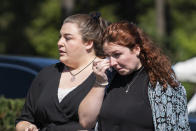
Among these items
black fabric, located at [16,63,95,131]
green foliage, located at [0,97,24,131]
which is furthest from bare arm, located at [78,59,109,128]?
green foliage, located at [0,97,24,131]

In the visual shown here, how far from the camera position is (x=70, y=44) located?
12.5 feet

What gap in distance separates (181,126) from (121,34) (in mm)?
643

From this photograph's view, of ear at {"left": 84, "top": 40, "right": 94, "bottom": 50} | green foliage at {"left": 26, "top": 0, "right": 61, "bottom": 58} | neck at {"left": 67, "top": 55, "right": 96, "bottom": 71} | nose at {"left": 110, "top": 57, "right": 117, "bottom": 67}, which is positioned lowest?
green foliage at {"left": 26, "top": 0, "right": 61, "bottom": 58}

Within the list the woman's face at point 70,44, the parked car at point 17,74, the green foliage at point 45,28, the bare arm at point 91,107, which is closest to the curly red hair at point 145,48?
the bare arm at point 91,107

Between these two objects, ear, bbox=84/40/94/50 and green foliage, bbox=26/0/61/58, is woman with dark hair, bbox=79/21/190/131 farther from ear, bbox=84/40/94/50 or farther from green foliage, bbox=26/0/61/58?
green foliage, bbox=26/0/61/58

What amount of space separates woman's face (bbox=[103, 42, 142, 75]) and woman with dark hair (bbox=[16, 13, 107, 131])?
0.56 metres

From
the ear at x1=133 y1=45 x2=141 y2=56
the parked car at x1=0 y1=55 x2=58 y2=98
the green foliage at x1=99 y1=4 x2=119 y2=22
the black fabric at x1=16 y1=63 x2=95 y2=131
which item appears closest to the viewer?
the ear at x1=133 y1=45 x2=141 y2=56

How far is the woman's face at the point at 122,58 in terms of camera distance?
3273 millimetres

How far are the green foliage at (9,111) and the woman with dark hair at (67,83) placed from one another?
1277 millimetres

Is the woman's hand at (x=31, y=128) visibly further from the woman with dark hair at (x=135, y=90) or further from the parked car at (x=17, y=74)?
the parked car at (x=17, y=74)

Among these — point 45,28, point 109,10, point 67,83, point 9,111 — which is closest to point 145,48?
point 67,83

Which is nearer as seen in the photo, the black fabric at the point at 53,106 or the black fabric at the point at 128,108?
the black fabric at the point at 128,108

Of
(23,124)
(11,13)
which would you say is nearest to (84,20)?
(23,124)

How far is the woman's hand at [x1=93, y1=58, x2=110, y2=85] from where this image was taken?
10.9 ft
